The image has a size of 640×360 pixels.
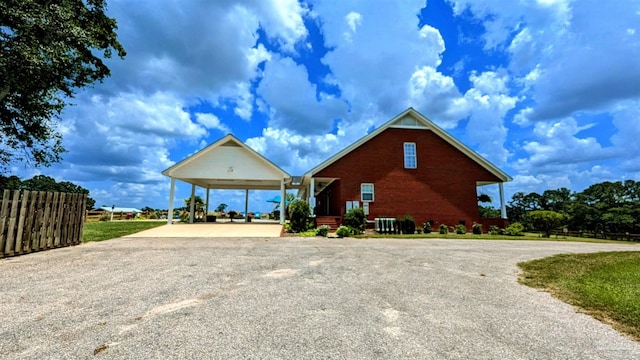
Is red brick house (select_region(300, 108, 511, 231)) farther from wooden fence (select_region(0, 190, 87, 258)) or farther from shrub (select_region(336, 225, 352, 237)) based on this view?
wooden fence (select_region(0, 190, 87, 258))

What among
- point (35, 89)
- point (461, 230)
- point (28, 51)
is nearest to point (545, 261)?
point (461, 230)

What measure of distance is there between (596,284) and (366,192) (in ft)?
50.5

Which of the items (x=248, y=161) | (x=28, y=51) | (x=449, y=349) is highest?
(x=28, y=51)

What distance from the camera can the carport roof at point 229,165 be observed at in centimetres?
2144

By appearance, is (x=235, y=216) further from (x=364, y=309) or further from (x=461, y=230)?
(x=364, y=309)

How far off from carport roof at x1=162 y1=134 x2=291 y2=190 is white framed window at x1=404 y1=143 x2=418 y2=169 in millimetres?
8255

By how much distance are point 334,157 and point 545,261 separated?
13.8 meters

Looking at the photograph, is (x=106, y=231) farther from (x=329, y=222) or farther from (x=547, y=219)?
(x=547, y=219)

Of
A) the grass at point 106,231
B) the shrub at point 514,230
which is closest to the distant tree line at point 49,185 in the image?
the grass at point 106,231

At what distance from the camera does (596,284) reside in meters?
5.96

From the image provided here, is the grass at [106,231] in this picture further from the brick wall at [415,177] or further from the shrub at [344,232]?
the brick wall at [415,177]

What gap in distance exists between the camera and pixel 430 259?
8758 mm

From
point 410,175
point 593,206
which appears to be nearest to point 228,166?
point 410,175

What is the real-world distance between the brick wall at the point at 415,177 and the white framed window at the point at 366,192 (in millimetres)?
287
